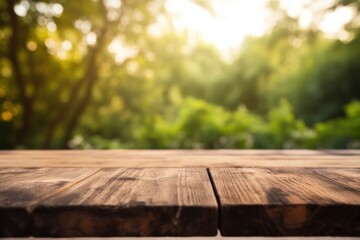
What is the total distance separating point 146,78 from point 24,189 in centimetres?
1176

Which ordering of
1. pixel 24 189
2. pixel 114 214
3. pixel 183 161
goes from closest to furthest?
pixel 114 214, pixel 24 189, pixel 183 161

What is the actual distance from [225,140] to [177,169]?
168 inches

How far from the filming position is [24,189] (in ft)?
2.80

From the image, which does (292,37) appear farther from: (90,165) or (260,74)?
(260,74)

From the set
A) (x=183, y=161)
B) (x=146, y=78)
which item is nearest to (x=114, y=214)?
(x=183, y=161)

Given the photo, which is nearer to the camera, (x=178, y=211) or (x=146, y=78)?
(x=178, y=211)

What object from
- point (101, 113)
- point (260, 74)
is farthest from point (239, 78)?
point (101, 113)

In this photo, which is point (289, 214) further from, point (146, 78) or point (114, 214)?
point (146, 78)

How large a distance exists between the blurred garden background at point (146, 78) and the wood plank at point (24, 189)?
425 centimetres

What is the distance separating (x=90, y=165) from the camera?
1.35m

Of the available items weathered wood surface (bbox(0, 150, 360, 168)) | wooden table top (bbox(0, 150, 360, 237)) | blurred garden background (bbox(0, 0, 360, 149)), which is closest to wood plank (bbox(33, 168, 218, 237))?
wooden table top (bbox(0, 150, 360, 237))

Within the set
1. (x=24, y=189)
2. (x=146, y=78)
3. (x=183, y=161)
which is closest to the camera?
(x=24, y=189)

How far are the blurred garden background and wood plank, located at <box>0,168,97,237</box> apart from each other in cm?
425

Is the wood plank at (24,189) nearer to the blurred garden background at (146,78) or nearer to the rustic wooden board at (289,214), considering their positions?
the rustic wooden board at (289,214)
